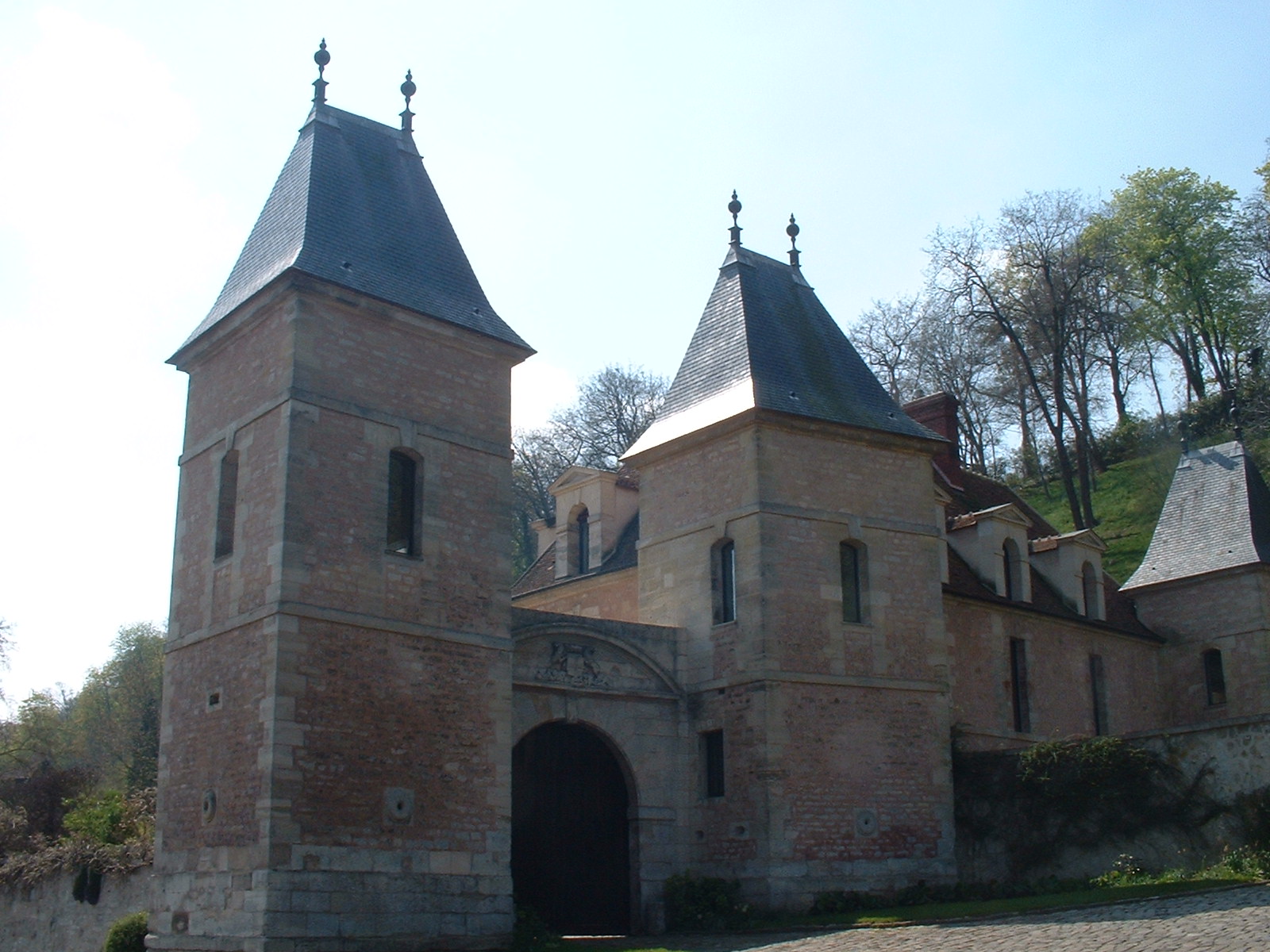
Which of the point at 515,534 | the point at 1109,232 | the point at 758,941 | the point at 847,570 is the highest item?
the point at 1109,232

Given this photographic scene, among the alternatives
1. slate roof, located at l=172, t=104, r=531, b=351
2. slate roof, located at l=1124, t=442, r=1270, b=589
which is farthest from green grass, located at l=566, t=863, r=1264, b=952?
slate roof, located at l=1124, t=442, r=1270, b=589

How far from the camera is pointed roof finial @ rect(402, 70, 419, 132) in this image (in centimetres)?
2002

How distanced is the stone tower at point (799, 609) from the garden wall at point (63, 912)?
289 inches

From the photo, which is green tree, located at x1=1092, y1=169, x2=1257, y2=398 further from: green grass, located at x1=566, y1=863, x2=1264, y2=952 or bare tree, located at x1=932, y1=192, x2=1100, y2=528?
green grass, located at x1=566, y1=863, x2=1264, y2=952

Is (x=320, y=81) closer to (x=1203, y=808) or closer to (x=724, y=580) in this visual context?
(x=724, y=580)

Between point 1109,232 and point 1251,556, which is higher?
point 1109,232

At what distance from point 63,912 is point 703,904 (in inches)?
348

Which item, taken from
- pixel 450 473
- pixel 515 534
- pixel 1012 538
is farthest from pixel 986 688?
pixel 515 534

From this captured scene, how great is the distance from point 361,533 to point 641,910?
6195 mm

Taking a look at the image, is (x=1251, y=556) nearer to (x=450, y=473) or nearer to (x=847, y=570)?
(x=847, y=570)

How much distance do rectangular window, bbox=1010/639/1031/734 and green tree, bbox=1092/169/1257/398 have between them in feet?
78.7

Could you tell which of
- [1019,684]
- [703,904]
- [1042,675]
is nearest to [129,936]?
[703,904]

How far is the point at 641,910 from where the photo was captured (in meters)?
17.9

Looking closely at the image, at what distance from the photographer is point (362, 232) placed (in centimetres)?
1792
